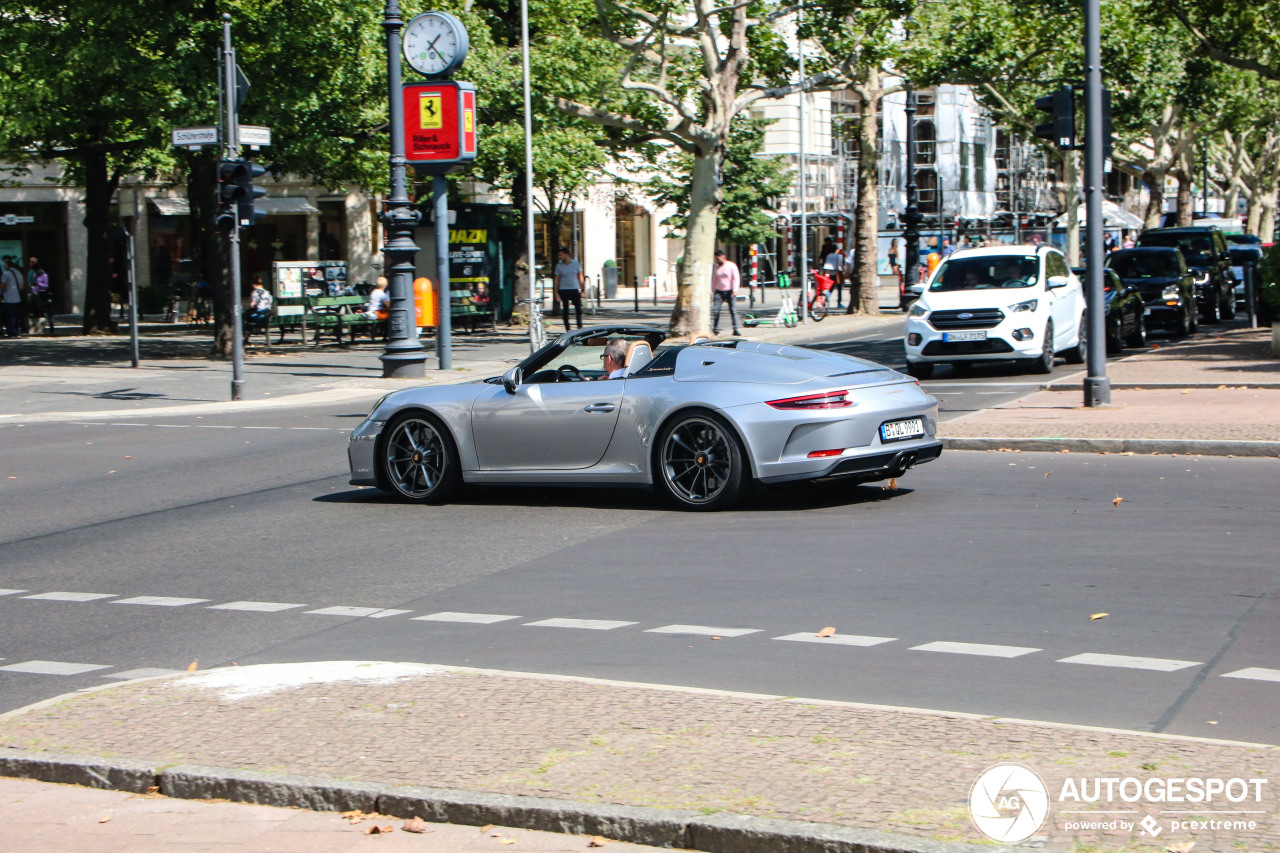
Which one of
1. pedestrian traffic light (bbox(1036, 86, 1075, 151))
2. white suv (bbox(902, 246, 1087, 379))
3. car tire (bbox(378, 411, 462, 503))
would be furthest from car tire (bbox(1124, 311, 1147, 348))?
car tire (bbox(378, 411, 462, 503))

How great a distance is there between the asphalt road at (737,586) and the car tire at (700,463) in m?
0.22

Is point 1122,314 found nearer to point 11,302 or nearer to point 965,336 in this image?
point 965,336

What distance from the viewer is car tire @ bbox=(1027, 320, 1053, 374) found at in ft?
69.8

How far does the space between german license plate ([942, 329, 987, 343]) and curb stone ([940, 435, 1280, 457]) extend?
24.6 ft

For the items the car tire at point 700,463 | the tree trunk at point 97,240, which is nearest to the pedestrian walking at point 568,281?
the tree trunk at point 97,240

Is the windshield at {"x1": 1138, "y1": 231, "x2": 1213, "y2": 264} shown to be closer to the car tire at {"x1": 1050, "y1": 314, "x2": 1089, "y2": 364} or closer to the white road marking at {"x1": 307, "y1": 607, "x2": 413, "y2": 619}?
the car tire at {"x1": 1050, "y1": 314, "x2": 1089, "y2": 364}

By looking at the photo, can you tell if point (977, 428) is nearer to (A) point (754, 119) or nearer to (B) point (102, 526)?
(B) point (102, 526)

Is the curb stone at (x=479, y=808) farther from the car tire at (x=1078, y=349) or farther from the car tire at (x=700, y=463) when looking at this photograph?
the car tire at (x=1078, y=349)

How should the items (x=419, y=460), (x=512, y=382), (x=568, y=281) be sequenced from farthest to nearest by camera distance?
(x=568, y=281) → (x=419, y=460) → (x=512, y=382)

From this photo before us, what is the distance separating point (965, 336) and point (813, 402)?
454 inches

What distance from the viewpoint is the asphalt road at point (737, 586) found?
623cm

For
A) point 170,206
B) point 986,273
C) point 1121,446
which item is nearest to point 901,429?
point 1121,446

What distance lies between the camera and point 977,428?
573 inches

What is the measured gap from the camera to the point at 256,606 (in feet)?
26.5
